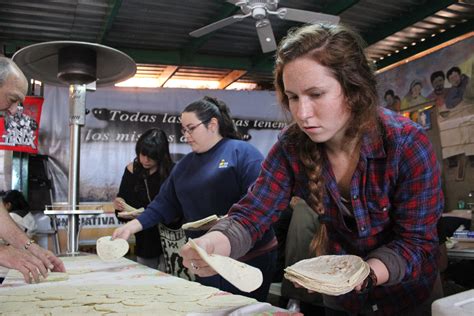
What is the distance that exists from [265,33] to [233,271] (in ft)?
10.3

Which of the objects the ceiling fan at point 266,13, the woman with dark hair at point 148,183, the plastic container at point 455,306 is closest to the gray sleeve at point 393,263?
the plastic container at point 455,306

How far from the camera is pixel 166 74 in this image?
6535 mm

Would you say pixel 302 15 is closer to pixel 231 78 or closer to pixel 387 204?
pixel 387 204

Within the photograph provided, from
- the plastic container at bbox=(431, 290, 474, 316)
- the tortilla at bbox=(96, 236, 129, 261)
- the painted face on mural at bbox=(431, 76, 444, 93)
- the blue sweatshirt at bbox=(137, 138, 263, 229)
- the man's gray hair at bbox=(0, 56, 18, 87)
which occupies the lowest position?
the tortilla at bbox=(96, 236, 129, 261)

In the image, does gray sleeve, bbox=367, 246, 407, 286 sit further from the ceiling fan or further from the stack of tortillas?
the ceiling fan

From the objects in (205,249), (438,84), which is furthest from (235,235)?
(438,84)

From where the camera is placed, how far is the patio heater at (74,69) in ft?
6.87

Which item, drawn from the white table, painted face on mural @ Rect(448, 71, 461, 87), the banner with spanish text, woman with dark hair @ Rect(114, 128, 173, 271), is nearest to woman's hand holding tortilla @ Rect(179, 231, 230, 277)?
the white table

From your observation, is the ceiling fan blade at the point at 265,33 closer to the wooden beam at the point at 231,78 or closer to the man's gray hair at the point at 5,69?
the wooden beam at the point at 231,78

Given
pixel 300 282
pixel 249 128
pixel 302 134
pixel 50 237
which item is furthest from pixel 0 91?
pixel 249 128

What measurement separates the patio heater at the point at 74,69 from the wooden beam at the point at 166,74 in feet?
13.2

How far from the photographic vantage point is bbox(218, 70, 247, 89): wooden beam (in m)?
6.55

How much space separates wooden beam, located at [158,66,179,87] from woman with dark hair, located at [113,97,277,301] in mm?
4084

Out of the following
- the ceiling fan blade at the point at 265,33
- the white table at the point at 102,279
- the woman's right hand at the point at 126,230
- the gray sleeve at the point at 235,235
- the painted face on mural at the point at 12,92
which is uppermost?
the ceiling fan blade at the point at 265,33
